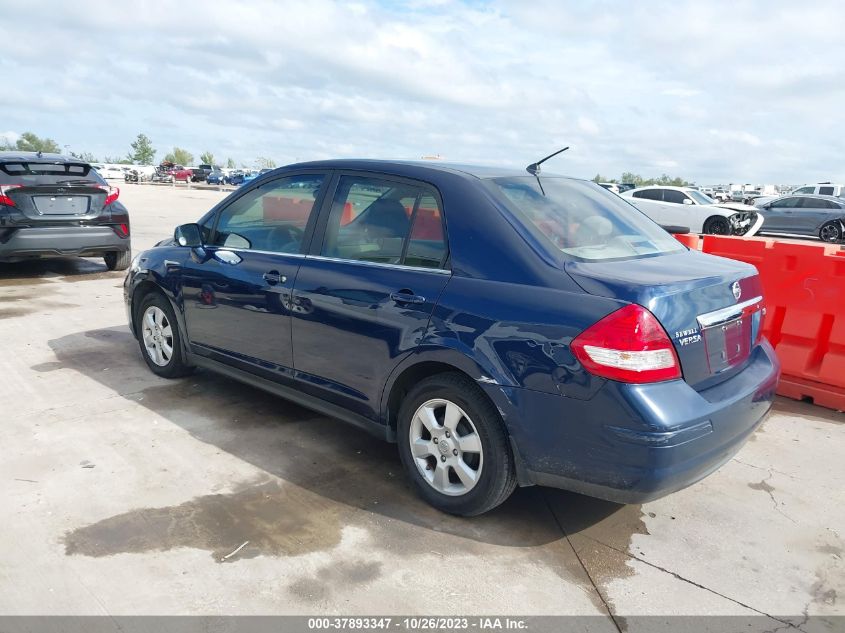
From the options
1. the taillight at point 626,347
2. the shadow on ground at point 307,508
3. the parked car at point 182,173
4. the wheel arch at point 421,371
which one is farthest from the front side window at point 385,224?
the parked car at point 182,173

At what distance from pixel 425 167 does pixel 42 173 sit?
698cm

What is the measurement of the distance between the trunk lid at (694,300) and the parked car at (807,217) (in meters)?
20.8

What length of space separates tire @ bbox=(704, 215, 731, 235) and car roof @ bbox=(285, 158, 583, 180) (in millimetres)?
17962

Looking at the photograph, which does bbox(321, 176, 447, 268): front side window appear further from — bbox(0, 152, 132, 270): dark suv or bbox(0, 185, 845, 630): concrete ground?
bbox(0, 152, 132, 270): dark suv

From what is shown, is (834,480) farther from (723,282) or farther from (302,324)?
(302,324)

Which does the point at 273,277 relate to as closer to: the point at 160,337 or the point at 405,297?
the point at 405,297

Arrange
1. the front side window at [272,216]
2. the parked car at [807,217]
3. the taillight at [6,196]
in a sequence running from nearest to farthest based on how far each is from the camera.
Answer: the front side window at [272,216] < the taillight at [6,196] < the parked car at [807,217]

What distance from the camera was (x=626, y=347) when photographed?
9.02 feet

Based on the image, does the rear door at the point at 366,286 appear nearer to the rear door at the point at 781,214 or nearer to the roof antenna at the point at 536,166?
the roof antenna at the point at 536,166

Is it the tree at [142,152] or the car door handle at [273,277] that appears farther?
the tree at [142,152]

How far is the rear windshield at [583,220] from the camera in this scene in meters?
3.32

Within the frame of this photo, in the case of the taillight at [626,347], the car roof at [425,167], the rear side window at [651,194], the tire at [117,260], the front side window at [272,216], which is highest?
the car roof at [425,167]

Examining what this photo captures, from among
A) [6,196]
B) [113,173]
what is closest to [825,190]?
[6,196]

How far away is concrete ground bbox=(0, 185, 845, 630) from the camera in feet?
9.15
